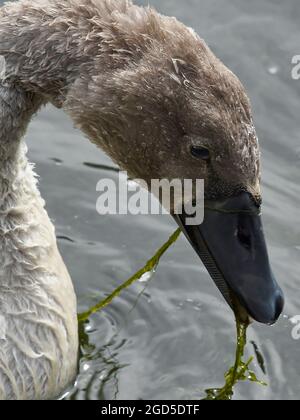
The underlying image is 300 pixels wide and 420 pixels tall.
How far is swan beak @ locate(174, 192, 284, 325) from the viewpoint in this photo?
5328mm

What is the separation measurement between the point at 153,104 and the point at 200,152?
0.32m

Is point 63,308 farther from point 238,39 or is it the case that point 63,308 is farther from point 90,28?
point 238,39

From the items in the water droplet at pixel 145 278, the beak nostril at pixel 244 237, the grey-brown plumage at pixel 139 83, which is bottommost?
the water droplet at pixel 145 278

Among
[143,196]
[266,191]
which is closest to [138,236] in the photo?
[143,196]

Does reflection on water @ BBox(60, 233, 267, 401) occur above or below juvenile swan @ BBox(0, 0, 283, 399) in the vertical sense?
below

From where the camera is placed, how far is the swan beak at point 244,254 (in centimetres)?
533

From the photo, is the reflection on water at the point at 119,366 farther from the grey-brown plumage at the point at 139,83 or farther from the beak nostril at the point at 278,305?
the grey-brown plumage at the point at 139,83

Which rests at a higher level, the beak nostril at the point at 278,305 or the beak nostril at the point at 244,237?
the beak nostril at the point at 244,237

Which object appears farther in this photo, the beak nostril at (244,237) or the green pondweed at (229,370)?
the green pondweed at (229,370)

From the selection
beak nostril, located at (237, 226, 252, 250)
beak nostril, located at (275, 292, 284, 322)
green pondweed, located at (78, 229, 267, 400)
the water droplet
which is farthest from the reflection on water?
beak nostril, located at (237, 226, 252, 250)

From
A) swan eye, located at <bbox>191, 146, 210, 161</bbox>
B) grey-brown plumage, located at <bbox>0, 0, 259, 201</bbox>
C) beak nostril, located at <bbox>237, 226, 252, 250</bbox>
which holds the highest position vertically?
grey-brown plumage, located at <bbox>0, 0, 259, 201</bbox>

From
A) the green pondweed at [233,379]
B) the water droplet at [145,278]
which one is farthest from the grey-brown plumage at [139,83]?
the water droplet at [145,278]

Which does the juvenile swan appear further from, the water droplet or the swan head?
the water droplet

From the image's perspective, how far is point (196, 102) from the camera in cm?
511
